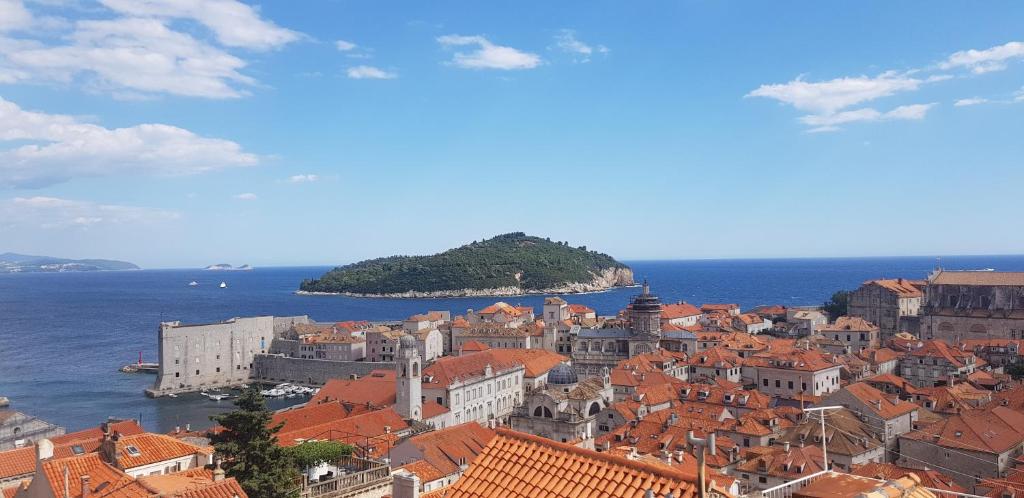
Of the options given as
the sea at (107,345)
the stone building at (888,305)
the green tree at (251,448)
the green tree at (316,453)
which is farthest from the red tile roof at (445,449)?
the stone building at (888,305)

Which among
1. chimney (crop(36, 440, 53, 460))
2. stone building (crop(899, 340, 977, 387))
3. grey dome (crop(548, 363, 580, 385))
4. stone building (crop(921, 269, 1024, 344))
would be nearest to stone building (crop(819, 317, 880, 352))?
stone building (crop(921, 269, 1024, 344))

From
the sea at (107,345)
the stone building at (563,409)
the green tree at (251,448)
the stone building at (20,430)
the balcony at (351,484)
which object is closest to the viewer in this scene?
the balcony at (351,484)

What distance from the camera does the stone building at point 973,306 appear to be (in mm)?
76312

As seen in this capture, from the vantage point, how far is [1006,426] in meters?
36.8

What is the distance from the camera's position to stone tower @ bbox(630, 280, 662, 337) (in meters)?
73.9

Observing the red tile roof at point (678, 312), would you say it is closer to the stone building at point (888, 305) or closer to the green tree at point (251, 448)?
the stone building at point (888, 305)

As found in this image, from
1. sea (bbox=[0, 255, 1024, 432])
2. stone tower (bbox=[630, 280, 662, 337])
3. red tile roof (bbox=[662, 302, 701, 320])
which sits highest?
stone tower (bbox=[630, 280, 662, 337])

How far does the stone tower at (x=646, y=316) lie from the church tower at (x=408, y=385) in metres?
30.1

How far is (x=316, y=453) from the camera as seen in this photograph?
2155 cm

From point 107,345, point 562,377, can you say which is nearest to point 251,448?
point 562,377

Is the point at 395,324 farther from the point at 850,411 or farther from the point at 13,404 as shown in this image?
the point at 850,411

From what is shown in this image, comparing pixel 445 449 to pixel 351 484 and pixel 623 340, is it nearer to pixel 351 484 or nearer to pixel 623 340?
pixel 351 484

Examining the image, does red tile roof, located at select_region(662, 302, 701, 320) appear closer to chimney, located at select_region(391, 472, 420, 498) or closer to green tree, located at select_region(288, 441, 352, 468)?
green tree, located at select_region(288, 441, 352, 468)

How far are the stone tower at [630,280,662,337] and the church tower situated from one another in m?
30.1
